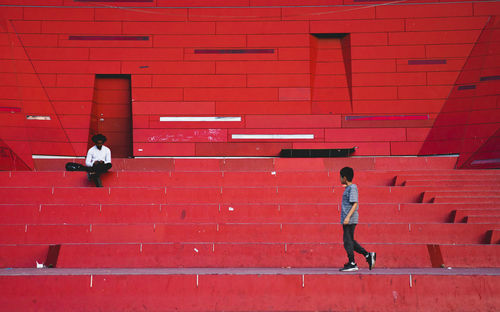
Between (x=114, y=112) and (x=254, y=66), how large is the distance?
147 inches

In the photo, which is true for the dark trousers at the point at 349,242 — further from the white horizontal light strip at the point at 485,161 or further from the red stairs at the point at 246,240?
the white horizontal light strip at the point at 485,161

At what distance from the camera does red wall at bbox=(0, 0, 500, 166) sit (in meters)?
12.4

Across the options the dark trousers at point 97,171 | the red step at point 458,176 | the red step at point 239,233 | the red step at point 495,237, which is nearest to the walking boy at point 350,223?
the red step at point 239,233

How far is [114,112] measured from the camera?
1293 cm

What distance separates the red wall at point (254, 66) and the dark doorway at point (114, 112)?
0.33 m

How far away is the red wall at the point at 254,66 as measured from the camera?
12391 millimetres

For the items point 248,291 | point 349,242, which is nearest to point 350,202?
point 349,242

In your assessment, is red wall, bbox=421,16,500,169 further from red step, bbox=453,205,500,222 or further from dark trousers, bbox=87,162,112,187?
dark trousers, bbox=87,162,112,187

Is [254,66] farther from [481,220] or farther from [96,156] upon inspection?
[481,220]

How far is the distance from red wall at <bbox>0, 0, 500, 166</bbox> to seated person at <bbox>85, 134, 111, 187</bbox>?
10.8 ft

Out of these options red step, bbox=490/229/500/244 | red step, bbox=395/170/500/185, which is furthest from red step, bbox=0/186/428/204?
red step, bbox=490/229/500/244

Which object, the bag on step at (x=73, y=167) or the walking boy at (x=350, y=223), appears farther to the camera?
the bag on step at (x=73, y=167)

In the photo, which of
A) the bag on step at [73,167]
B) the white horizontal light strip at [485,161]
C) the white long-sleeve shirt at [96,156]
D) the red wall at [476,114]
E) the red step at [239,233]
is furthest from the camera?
the bag on step at [73,167]

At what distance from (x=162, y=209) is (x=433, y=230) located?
4.09 metres
